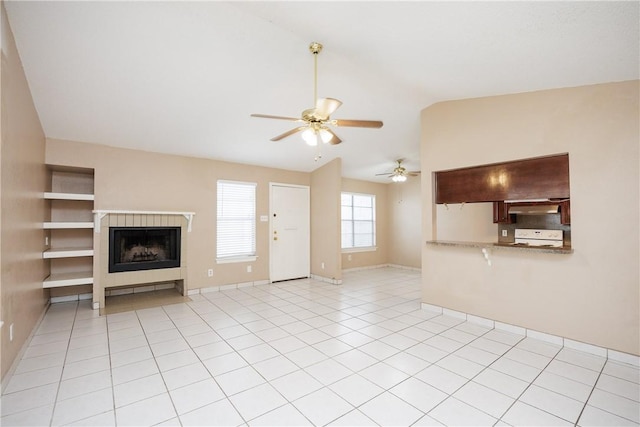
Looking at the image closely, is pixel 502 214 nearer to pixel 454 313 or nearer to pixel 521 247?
pixel 521 247

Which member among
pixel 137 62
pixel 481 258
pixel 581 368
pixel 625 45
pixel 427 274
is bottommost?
pixel 581 368

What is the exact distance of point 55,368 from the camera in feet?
8.46

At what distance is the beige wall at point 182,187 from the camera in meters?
4.40

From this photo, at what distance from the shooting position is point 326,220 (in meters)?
6.32

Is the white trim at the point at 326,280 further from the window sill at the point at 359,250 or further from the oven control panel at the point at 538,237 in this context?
the oven control panel at the point at 538,237

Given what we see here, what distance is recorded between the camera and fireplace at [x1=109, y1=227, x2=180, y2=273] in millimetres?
4355

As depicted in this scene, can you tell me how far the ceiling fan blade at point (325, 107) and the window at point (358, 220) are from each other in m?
5.00

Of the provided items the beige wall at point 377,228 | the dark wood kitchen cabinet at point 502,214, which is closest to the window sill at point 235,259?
the beige wall at point 377,228

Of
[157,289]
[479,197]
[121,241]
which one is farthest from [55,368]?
[479,197]

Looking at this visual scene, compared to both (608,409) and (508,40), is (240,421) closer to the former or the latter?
(608,409)

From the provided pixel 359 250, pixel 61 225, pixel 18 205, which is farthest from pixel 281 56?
pixel 359 250

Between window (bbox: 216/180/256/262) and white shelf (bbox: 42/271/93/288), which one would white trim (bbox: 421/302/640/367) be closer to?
window (bbox: 216/180/256/262)

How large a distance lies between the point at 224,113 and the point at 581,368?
15.4ft

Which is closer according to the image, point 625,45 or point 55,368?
point 625,45
